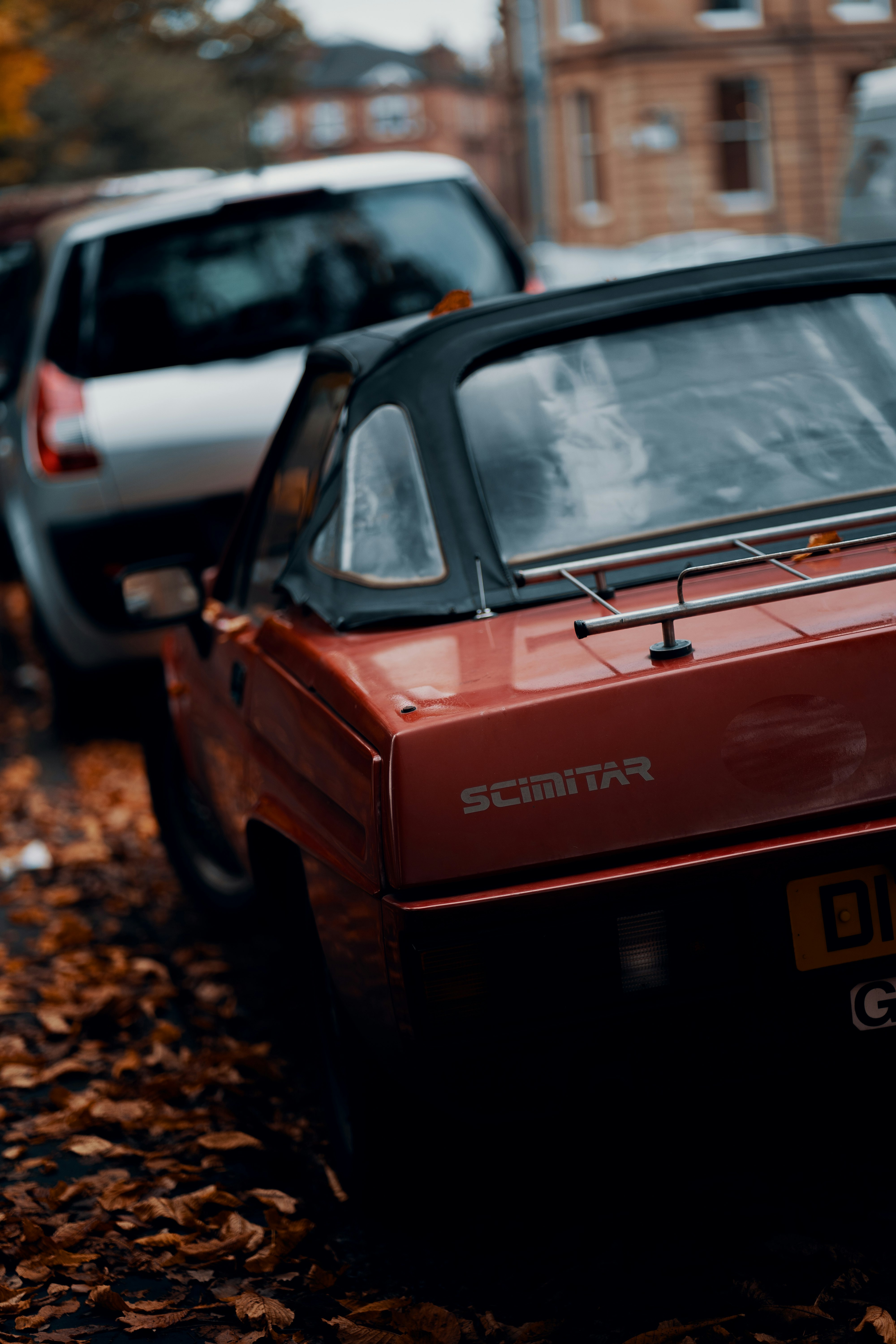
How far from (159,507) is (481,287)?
1551 millimetres

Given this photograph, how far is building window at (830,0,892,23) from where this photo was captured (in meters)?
39.8

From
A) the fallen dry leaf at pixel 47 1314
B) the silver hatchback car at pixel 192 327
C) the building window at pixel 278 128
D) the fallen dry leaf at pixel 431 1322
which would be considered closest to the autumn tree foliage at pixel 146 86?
the building window at pixel 278 128

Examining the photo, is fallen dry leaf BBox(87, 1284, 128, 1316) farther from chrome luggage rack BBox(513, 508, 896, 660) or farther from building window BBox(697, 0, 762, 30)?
building window BBox(697, 0, 762, 30)

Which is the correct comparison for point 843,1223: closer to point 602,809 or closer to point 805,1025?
point 805,1025

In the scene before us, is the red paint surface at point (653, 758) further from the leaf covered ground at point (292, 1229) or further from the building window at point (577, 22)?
the building window at point (577, 22)

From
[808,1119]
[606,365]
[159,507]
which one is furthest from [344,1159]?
[159,507]

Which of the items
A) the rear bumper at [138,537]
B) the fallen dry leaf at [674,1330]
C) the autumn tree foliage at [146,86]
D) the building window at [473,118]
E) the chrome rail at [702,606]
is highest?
the chrome rail at [702,606]

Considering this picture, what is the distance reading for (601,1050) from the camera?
2.45 m

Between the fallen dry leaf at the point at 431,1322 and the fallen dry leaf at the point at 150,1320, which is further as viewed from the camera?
the fallen dry leaf at the point at 150,1320

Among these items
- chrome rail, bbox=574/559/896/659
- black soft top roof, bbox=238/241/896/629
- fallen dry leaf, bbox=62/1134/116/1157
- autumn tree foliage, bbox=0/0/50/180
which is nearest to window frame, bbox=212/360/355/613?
black soft top roof, bbox=238/241/896/629

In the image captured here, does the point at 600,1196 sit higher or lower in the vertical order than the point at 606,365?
lower

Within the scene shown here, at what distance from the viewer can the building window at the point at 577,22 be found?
1602 inches

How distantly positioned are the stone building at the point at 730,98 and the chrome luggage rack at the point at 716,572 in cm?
3832

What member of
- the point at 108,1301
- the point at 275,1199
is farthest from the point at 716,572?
the point at 108,1301
